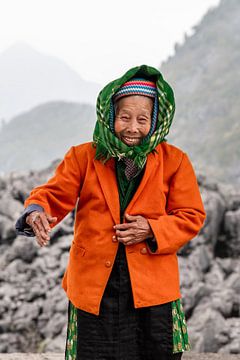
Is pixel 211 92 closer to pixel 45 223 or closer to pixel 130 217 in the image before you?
pixel 130 217

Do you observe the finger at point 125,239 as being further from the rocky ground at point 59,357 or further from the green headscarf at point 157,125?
the rocky ground at point 59,357

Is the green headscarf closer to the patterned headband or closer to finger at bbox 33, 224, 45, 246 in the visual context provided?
the patterned headband

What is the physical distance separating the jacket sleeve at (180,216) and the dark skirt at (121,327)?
0.16 meters

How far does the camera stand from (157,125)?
6.48 feet

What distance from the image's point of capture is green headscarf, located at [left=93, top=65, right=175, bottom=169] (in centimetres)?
192

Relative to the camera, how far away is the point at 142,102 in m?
1.97

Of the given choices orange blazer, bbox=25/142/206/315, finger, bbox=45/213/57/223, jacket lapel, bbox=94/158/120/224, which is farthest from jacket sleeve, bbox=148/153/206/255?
finger, bbox=45/213/57/223

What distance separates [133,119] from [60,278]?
724cm

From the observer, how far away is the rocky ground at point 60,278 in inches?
289

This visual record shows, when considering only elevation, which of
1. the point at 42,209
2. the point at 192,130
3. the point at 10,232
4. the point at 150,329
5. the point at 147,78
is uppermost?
the point at 192,130

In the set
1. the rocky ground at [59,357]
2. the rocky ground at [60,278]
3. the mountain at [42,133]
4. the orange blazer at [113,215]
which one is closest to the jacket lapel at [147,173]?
the orange blazer at [113,215]

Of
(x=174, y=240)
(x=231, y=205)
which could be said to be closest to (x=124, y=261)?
(x=174, y=240)

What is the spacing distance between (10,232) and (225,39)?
7072cm

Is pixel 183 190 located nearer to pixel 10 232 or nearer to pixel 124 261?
pixel 124 261
